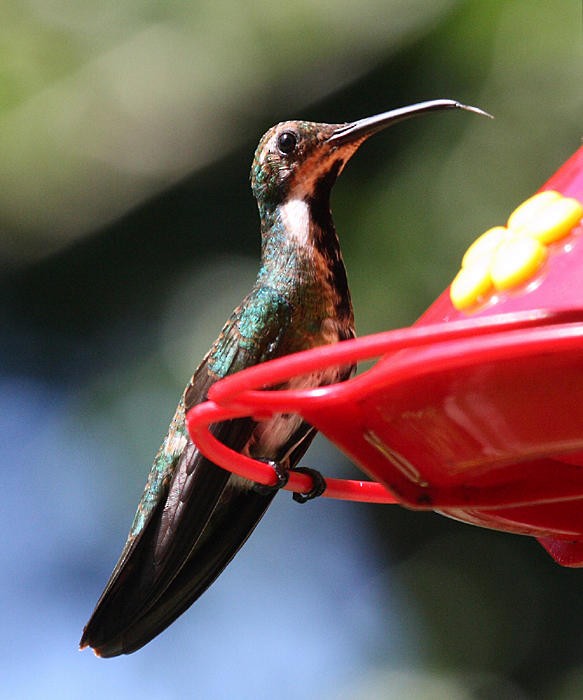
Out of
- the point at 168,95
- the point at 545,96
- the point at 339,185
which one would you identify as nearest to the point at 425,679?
the point at 339,185

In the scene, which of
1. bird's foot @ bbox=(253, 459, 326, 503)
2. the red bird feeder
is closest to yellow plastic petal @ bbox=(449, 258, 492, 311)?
the red bird feeder

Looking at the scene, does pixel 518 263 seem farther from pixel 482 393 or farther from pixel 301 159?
pixel 301 159

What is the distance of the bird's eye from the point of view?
3.24m

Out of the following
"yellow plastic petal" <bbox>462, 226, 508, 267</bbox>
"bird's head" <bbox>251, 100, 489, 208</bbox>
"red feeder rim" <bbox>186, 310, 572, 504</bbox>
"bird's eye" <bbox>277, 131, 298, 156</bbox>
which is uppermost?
"red feeder rim" <bbox>186, 310, 572, 504</bbox>

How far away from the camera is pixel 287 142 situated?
3.25 meters

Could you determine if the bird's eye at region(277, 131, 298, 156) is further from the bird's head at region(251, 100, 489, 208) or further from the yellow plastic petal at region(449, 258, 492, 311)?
the yellow plastic petal at region(449, 258, 492, 311)

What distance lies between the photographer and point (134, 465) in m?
5.09

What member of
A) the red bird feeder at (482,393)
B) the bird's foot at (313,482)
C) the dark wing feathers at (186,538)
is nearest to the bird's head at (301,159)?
the dark wing feathers at (186,538)

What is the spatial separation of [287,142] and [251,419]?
85 centimetres

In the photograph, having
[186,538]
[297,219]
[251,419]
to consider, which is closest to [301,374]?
[251,419]

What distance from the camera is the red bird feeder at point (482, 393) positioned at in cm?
151

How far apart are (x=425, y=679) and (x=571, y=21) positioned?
2407mm

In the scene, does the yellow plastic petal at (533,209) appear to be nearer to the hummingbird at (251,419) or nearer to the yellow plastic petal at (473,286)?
the yellow plastic petal at (473,286)

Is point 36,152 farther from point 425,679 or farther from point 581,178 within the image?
point 581,178
